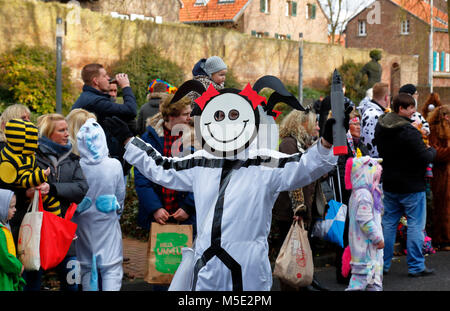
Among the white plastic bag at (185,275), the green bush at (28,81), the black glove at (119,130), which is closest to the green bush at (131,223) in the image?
the black glove at (119,130)

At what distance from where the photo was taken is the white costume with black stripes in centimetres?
368

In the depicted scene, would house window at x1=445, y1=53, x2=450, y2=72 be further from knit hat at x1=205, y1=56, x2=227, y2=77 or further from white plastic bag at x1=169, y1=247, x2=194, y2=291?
white plastic bag at x1=169, y1=247, x2=194, y2=291

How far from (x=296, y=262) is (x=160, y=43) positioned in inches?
905

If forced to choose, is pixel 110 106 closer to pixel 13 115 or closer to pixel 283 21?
pixel 13 115

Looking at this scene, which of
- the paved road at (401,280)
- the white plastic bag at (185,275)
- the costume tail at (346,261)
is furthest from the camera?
the paved road at (401,280)

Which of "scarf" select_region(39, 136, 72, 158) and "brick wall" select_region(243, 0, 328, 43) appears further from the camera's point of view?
"brick wall" select_region(243, 0, 328, 43)

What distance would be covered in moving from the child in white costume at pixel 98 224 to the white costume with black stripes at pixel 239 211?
1825mm

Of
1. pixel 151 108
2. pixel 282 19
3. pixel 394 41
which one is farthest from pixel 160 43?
pixel 394 41

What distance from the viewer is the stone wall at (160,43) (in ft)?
75.2

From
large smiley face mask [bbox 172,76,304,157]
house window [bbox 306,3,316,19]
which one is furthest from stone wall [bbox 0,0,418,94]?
large smiley face mask [bbox 172,76,304,157]

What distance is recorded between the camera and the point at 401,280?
24.2ft

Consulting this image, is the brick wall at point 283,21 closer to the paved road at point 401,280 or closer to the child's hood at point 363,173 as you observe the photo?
the paved road at point 401,280

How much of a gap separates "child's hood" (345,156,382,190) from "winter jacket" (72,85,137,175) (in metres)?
2.14
